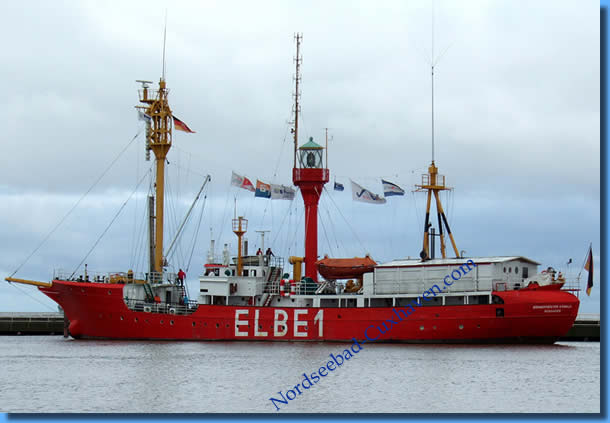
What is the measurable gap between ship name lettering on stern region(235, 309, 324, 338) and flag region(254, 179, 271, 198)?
311 inches

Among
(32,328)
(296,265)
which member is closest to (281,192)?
(296,265)

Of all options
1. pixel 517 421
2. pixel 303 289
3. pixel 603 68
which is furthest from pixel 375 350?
pixel 603 68

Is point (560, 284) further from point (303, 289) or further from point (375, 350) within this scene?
point (303, 289)

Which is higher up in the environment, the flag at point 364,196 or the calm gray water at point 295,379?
the flag at point 364,196

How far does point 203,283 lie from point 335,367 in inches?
620

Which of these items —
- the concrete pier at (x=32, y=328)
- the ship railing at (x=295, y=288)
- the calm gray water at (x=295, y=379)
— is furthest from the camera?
the concrete pier at (x=32, y=328)

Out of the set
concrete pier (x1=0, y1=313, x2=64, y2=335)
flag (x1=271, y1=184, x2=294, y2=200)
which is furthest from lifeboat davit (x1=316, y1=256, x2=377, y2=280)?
concrete pier (x1=0, y1=313, x2=64, y2=335)

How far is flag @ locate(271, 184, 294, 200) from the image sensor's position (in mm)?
59562

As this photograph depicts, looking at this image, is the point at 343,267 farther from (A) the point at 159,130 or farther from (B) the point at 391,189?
(A) the point at 159,130

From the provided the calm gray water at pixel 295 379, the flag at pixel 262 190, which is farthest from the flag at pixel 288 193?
the calm gray water at pixel 295 379

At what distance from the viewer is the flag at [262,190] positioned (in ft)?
193

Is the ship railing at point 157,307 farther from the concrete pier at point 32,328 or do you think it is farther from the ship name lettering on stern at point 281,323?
the concrete pier at point 32,328

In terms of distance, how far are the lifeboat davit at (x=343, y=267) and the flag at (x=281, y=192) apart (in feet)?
21.6

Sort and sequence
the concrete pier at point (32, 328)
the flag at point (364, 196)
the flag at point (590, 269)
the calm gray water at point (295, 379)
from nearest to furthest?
the calm gray water at point (295, 379), the flag at point (590, 269), the flag at point (364, 196), the concrete pier at point (32, 328)
